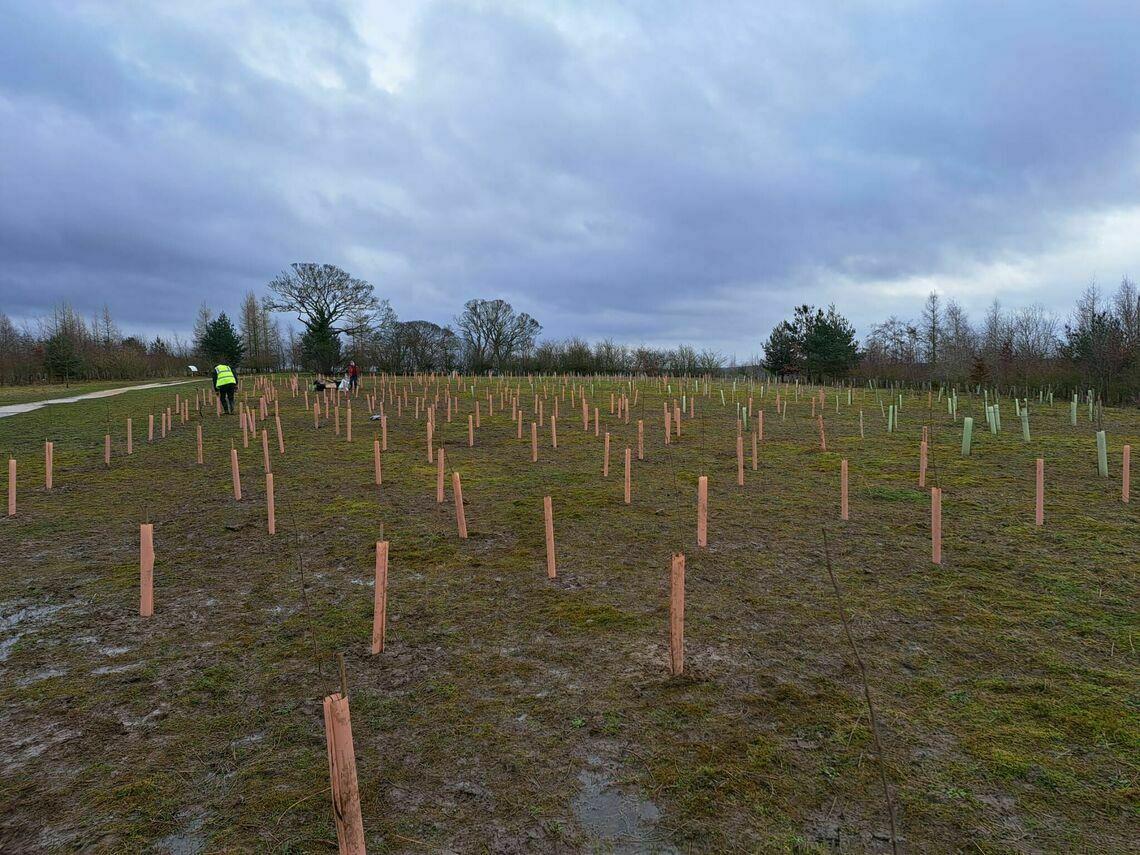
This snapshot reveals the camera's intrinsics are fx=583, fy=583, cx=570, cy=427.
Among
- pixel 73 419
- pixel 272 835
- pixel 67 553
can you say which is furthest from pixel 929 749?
pixel 73 419

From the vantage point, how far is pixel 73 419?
1706 centimetres

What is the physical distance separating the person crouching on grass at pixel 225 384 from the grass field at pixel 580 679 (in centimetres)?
1050

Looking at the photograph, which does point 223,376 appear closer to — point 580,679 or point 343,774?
point 580,679

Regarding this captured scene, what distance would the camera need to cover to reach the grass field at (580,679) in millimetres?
2355

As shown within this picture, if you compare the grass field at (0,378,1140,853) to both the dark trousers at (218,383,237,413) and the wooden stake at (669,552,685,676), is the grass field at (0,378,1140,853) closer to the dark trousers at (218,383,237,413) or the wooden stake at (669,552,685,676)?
the wooden stake at (669,552,685,676)

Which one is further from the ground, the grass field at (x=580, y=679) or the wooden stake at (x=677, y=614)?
the wooden stake at (x=677, y=614)

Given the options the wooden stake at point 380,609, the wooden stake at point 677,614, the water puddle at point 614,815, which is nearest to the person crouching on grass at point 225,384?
the wooden stake at point 380,609

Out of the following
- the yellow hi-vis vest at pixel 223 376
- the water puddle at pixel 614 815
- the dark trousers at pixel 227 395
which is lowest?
the water puddle at pixel 614 815

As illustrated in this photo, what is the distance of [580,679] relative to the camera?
3.44m

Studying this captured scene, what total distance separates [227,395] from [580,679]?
18144 mm

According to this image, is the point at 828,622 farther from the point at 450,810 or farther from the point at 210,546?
the point at 210,546

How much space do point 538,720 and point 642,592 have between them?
1898mm

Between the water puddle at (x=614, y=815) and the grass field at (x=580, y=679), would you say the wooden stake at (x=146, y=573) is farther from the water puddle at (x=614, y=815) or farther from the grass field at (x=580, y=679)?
the water puddle at (x=614, y=815)

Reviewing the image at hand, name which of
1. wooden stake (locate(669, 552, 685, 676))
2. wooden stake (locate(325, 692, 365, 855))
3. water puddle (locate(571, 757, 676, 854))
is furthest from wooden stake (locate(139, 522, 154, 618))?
wooden stake (locate(669, 552, 685, 676))
